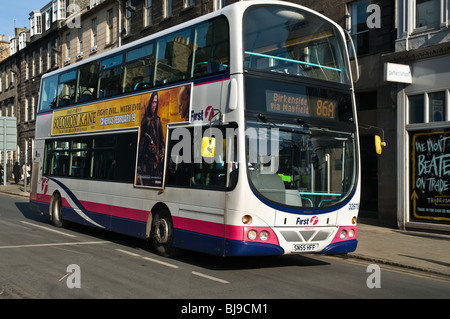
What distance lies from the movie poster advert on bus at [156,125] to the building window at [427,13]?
8692mm

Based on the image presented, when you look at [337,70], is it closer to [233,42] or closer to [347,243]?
[233,42]

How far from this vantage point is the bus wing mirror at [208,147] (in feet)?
27.9

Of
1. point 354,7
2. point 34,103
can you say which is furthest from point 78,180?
point 34,103

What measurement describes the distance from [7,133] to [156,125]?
27052 millimetres

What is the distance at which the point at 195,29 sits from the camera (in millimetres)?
9602

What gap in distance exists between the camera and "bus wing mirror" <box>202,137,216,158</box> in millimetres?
8500

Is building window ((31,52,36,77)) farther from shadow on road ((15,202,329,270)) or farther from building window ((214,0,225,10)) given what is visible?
shadow on road ((15,202,329,270))

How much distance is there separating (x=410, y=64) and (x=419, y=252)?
6.26m

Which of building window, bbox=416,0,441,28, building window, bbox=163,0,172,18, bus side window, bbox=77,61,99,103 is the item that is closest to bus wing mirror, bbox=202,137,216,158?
bus side window, bbox=77,61,99,103

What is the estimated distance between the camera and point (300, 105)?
875 cm

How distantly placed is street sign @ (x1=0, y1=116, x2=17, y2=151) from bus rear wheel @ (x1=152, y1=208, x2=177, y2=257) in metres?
27.0

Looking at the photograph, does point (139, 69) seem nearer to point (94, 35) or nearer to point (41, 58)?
point (94, 35)
